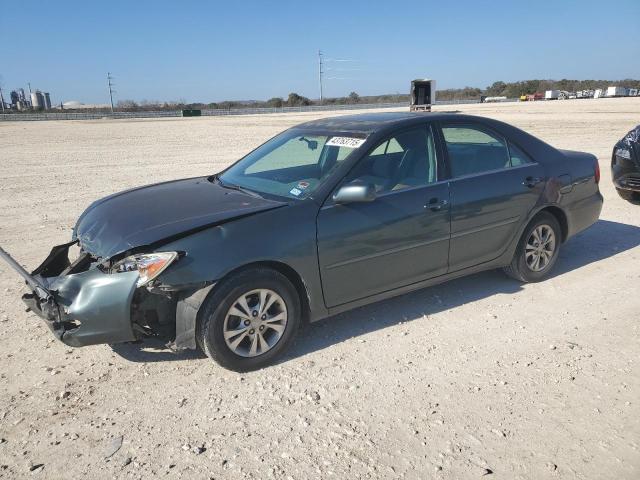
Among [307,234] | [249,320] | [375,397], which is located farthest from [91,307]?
[375,397]

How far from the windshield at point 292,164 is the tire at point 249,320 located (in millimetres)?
755

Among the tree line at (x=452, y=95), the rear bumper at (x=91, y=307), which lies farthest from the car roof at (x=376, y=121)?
the tree line at (x=452, y=95)

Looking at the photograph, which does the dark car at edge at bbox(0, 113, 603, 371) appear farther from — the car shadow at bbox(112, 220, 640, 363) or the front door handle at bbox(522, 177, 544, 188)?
the car shadow at bbox(112, 220, 640, 363)

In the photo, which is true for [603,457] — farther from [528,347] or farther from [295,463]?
[295,463]

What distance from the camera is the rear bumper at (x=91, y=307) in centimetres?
330

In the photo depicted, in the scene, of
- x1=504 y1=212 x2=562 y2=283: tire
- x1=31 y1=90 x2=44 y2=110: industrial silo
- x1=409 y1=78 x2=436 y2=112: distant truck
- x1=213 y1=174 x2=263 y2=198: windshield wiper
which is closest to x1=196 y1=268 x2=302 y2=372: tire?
x1=213 y1=174 x2=263 y2=198: windshield wiper

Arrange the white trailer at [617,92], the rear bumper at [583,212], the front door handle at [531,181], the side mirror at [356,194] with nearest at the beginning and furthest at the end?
the side mirror at [356,194] < the front door handle at [531,181] < the rear bumper at [583,212] < the white trailer at [617,92]

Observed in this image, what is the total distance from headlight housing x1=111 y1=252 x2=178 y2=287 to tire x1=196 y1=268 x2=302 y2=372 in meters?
0.35

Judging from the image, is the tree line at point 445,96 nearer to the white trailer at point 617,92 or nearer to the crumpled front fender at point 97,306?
the white trailer at point 617,92

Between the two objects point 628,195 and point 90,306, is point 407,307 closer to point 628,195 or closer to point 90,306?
point 90,306

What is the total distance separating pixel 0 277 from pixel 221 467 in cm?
385

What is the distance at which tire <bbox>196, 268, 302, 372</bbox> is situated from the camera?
346 cm

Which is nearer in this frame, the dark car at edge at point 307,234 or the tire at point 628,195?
the dark car at edge at point 307,234

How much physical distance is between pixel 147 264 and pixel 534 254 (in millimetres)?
3677
